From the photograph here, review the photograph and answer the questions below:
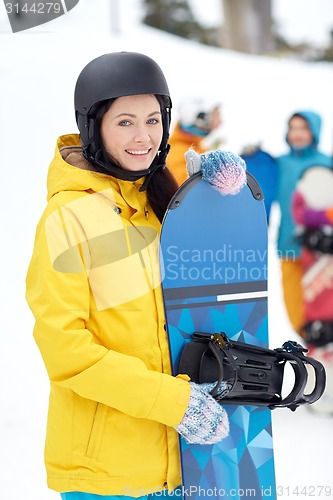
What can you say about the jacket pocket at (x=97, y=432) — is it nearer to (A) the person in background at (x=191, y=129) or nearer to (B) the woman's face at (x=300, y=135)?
(A) the person in background at (x=191, y=129)

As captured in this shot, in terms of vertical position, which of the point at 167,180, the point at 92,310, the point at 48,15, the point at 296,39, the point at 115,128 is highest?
the point at 115,128

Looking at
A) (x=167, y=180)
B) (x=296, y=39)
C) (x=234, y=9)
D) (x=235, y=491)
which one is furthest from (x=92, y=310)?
(x=296, y=39)

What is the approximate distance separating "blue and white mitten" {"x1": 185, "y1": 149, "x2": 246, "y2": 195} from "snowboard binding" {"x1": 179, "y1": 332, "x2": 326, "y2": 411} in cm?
35

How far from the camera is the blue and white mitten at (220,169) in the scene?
1645mm

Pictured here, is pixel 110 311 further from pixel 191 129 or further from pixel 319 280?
pixel 191 129

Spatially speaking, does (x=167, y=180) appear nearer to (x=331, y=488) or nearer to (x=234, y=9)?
(x=331, y=488)

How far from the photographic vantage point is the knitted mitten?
1502 mm

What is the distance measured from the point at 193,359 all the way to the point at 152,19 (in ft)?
35.2

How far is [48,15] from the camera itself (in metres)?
7.66

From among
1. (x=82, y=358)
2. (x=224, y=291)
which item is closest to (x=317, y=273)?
(x=224, y=291)

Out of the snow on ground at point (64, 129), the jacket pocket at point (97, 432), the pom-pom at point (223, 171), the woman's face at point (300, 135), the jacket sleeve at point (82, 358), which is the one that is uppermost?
the pom-pom at point (223, 171)

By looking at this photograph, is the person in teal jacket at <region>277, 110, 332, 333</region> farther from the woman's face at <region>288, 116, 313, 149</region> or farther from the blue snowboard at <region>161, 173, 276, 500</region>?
the blue snowboard at <region>161, 173, 276, 500</region>

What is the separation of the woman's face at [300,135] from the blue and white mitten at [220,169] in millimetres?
2425

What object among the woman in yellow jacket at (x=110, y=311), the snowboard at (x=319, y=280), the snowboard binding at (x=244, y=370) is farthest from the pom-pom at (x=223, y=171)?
the snowboard at (x=319, y=280)
